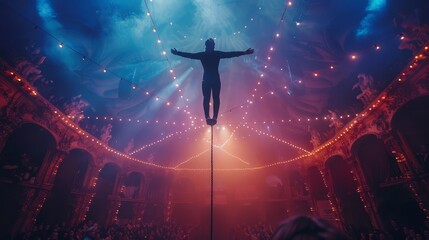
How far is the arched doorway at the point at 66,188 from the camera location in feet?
38.5

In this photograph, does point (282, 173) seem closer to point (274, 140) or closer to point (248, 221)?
point (274, 140)

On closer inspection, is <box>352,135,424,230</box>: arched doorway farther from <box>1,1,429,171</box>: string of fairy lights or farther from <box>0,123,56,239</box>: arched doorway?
<box>0,123,56,239</box>: arched doorway

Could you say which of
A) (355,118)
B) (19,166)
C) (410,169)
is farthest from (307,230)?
(19,166)

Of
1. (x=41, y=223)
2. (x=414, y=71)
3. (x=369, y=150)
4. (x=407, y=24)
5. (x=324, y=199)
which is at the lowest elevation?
(x=41, y=223)

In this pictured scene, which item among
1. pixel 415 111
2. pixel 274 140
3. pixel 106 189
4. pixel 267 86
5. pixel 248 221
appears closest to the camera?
pixel 415 111

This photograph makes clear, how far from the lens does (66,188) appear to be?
41.2 ft

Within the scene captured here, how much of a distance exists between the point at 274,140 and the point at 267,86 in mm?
6122

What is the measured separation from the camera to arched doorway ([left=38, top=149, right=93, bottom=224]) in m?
11.7

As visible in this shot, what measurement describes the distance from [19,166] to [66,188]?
3.13m

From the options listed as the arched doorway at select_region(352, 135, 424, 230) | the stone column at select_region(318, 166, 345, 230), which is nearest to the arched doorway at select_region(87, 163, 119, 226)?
the stone column at select_region(318, 166, 345, 230)

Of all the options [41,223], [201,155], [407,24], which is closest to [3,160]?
[41,223]

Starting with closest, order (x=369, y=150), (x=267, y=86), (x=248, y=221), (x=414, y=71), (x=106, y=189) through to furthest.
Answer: (x=414, y=71) → (x=369, y=150) → (x=267, y=86) → (x=106, y=189) → (x=248, y=221)

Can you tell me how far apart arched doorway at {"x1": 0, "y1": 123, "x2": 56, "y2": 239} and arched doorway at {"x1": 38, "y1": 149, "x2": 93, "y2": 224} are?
1.70m

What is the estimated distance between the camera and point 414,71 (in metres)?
7.77
